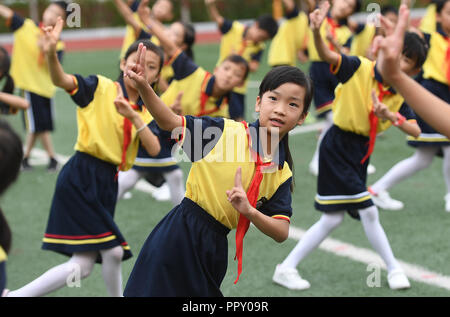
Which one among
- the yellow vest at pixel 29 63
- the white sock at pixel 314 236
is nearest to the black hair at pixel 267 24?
the yellow vest at pixel 29 63

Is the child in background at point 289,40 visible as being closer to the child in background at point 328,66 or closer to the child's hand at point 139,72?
the child in background at point 328,66

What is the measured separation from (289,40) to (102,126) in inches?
209

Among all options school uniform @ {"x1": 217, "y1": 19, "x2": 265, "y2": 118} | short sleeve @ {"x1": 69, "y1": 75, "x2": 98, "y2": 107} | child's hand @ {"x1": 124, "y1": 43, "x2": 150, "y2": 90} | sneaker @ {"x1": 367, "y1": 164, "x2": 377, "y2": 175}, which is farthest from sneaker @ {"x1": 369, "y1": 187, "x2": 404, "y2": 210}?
child's hand @ {"x1": 124, "y1": 43, "x2": 150, "y2": 90}

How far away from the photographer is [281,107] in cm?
242

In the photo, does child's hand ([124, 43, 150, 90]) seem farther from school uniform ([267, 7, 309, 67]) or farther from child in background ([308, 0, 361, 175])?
school uniform ([267, 7, 309, 67])

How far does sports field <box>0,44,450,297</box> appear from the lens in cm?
395

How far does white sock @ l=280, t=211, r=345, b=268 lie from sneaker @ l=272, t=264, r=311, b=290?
33 mm

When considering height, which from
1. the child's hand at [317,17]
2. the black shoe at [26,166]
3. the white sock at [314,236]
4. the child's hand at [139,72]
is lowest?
the black shoe at [26,166]

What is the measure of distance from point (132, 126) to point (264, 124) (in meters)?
1.18

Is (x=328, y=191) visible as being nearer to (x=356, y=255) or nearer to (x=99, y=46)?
(x=356, y=255)

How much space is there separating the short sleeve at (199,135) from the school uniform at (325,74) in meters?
4.30

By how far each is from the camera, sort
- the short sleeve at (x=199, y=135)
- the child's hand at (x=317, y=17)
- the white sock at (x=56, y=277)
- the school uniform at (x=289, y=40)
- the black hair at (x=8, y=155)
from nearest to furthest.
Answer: the black hair at (x=8, y=155) → the short sleeve at (x=199, y=135) → the white sock at (x=56, y=277) → the child's hand at (x=317, y=17) → the school uniform at (x=289, y=40)

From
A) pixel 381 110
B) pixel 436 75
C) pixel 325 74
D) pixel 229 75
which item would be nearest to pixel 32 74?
pixel 229 75

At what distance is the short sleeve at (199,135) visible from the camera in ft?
7.66
